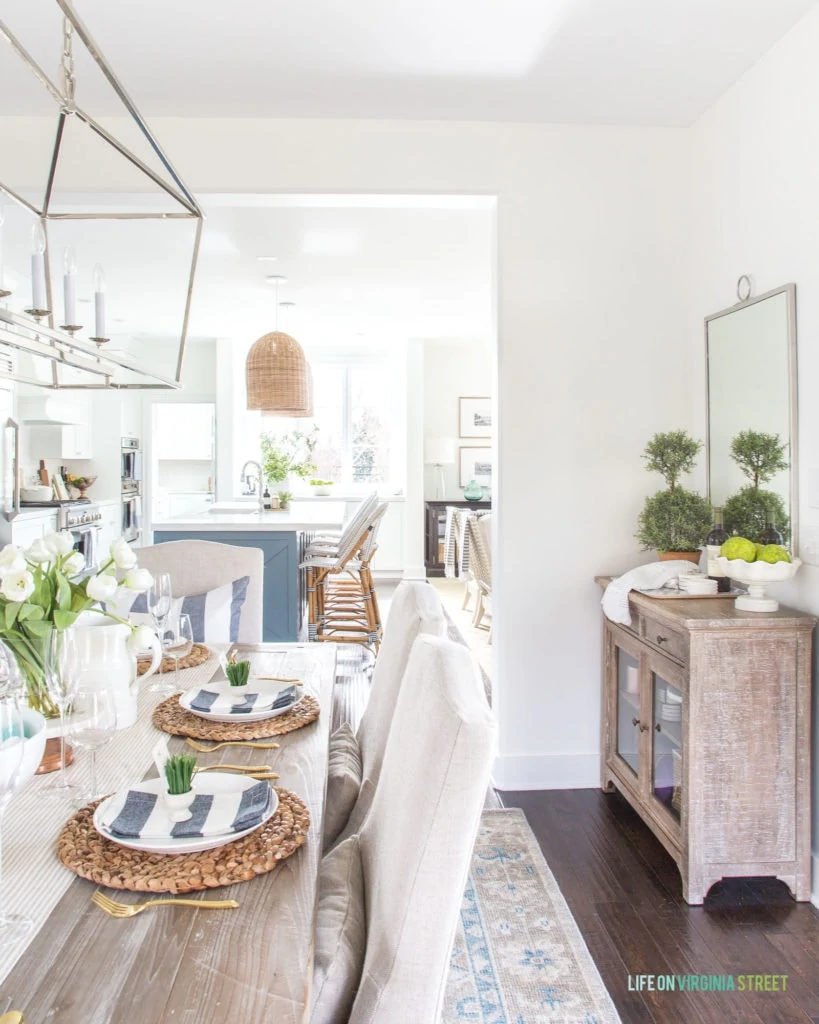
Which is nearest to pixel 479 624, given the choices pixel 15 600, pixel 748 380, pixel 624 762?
pixel 624 762

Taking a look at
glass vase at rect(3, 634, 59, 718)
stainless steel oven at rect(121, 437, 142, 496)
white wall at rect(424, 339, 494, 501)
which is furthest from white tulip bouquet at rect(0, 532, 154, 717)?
white wall at rect(424, 339, 494, 501)

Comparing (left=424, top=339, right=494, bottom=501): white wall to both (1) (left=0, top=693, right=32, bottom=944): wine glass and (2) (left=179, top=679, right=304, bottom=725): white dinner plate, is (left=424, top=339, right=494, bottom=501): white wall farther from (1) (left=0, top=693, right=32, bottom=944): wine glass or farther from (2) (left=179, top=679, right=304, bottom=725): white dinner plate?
(1) (left=0, top=693, right=32, bottom=944): wine glass

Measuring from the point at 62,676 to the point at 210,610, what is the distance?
1.31m

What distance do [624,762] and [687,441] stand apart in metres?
1.21

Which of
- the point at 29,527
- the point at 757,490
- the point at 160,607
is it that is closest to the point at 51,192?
the point at 160,607

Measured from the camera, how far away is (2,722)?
965 mm

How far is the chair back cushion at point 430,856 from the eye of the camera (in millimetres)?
991

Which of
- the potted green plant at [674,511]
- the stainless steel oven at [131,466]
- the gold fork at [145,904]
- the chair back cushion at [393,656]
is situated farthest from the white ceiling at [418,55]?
the stainless steel oven at [131,466]

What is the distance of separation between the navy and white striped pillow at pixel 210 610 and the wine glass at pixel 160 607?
23.5 inches

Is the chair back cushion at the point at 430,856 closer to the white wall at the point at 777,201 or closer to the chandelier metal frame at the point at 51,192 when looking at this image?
the chandelier metal frame at the point at 51,192

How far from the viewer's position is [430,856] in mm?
997

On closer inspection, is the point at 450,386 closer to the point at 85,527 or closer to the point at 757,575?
the point at 85,527

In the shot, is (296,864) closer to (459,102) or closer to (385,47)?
(385,47)

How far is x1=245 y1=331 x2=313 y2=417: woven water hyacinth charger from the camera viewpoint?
5234 mm
